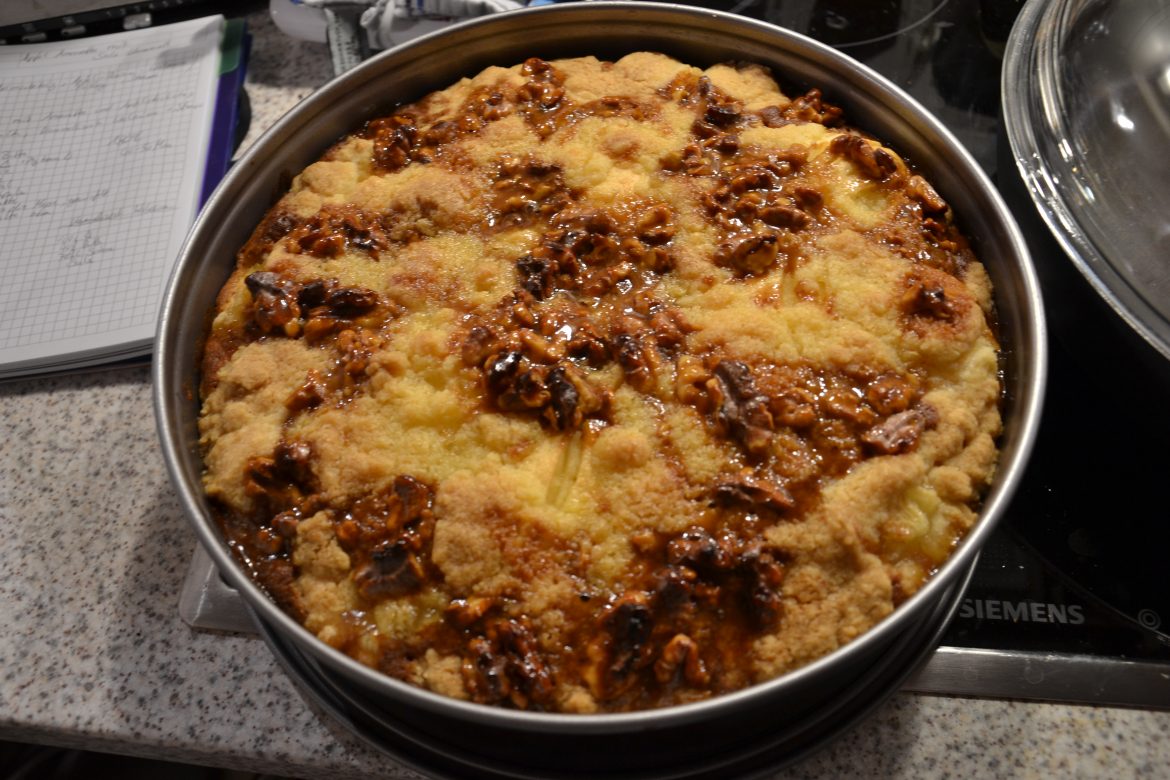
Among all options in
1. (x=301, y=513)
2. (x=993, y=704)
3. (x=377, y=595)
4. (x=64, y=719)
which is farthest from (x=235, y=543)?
(x=993, y=704)

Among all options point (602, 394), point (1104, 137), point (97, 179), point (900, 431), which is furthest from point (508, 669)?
point (97, 179)

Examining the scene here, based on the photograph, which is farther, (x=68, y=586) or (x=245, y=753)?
(x=68, y=586)

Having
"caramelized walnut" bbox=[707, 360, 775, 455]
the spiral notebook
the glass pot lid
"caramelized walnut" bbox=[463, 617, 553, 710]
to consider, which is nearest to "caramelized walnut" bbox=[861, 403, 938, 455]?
"caramelized walnut" bbox=[707, 360, 775, 455]

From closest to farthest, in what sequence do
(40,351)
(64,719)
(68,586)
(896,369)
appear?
(896,369) → (64,719) → (68,586) → (40,351)

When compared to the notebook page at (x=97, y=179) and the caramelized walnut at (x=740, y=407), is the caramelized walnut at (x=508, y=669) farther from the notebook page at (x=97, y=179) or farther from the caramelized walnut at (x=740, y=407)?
the notebook page at (x=97, y=179)

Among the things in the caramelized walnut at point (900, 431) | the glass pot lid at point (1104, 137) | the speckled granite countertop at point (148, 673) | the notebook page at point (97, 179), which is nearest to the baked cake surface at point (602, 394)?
the caramelized walnut at point (900, 431)

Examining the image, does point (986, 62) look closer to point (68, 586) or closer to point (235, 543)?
point (235, 543)
